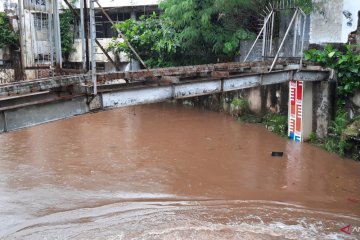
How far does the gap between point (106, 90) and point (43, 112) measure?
42.8 inches

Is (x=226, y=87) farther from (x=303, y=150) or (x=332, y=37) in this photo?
(x=332, y=37)

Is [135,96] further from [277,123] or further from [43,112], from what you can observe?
[277,123]

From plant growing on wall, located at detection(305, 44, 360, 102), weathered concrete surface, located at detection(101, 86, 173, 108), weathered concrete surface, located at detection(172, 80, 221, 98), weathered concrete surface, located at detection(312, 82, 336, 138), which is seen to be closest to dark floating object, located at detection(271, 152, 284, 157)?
weathered concrete surface, located at detection(312, 82, 336, 138)

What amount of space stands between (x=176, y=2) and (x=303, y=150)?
8.08m

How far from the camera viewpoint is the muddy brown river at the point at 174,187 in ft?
22.5

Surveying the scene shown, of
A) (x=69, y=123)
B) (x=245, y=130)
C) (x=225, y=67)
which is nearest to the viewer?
(x=225, y=67)

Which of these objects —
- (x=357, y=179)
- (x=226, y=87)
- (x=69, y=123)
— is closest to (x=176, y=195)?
(x=226, y=87)

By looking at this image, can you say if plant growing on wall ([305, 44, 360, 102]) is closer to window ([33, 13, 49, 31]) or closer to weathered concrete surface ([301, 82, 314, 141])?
weathered concrete surface ([301, 82, 314, 141])

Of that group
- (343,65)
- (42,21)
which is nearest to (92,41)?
(343,65)

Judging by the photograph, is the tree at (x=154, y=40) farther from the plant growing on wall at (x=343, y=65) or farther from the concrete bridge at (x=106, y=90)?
the concrete bridge at (x=106, y=90)

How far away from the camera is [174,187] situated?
8.57 meters

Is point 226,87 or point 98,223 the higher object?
point 226,87

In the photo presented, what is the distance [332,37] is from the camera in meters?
11.4

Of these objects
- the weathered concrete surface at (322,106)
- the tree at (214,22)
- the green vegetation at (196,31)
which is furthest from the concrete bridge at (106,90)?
the green vegetation at (196,31)
